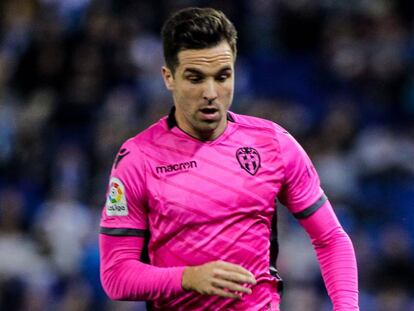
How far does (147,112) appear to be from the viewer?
9.54 metres

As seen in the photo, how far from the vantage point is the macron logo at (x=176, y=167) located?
405 cm

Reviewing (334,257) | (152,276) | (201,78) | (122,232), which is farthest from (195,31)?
(334,257)

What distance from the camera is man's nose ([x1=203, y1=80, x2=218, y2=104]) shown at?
155 inches

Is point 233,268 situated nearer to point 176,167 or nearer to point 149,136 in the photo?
point 176,167

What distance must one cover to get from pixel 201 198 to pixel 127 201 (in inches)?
11.5

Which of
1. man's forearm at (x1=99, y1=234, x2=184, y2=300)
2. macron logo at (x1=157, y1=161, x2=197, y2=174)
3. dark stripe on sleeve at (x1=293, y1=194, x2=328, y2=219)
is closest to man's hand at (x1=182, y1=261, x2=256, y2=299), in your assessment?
man's forearm at (x1=99, y1=234, x2=184, y2=300)

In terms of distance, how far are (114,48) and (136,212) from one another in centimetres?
630

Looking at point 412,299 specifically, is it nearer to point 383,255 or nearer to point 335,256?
point 383,255

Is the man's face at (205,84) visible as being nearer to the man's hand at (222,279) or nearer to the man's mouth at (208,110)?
the man's mouth at (208,110)

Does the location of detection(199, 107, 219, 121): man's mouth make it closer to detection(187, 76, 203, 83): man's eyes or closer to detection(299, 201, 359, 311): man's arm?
detection(187, 76, 203, 83): man's eyes

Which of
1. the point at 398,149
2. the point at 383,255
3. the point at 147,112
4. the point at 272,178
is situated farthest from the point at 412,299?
the point at 272,178

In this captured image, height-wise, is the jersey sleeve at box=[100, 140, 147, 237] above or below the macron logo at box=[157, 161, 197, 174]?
below

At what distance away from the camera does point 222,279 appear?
357 centimetres

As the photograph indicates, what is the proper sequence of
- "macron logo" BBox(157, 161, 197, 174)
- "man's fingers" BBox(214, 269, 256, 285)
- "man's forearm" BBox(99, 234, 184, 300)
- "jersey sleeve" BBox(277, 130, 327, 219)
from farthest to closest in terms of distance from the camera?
"jersey sleeve" BBox(277, 130, 327, 219) → "macron logo" BBox(157, 161, 197, 174) → "man's forearm" BBox(99, 234, 184, 300) → "man's fingers" BBox(214, 269, 256, 285)
